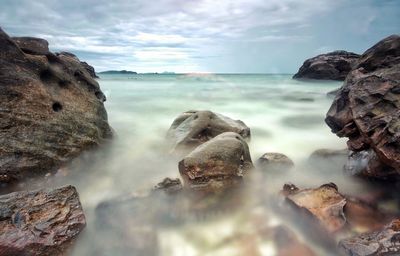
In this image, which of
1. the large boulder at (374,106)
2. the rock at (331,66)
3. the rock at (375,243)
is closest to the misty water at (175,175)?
the rock at (375,243)

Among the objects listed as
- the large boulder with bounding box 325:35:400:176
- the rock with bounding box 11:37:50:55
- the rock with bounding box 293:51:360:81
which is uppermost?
the rock with bounding box 11:37:50:55

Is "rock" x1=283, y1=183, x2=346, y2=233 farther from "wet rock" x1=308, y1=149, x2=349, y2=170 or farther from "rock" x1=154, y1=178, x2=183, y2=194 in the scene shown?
"wet rock" x1=308, y1=149, x2=349, y2=170

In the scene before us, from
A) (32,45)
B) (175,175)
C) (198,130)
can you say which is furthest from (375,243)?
(32,45)

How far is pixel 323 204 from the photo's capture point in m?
4.20

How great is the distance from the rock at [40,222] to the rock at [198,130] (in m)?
3.36

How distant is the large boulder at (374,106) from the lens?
4.29 meters

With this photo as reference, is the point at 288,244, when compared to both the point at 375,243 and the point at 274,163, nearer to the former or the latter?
the point at 375,243

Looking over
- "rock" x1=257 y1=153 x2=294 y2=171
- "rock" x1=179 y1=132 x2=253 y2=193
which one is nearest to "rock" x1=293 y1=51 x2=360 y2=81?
"rock" x1=257 y1=153 x2=294 y2=171

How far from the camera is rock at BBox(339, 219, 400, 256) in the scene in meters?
3.13

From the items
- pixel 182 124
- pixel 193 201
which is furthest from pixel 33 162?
pixel 182 124

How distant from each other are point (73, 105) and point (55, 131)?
3.03ft

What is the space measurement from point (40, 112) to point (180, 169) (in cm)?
262

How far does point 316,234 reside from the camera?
3850mm

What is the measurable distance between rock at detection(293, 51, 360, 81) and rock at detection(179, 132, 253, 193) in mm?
38191
